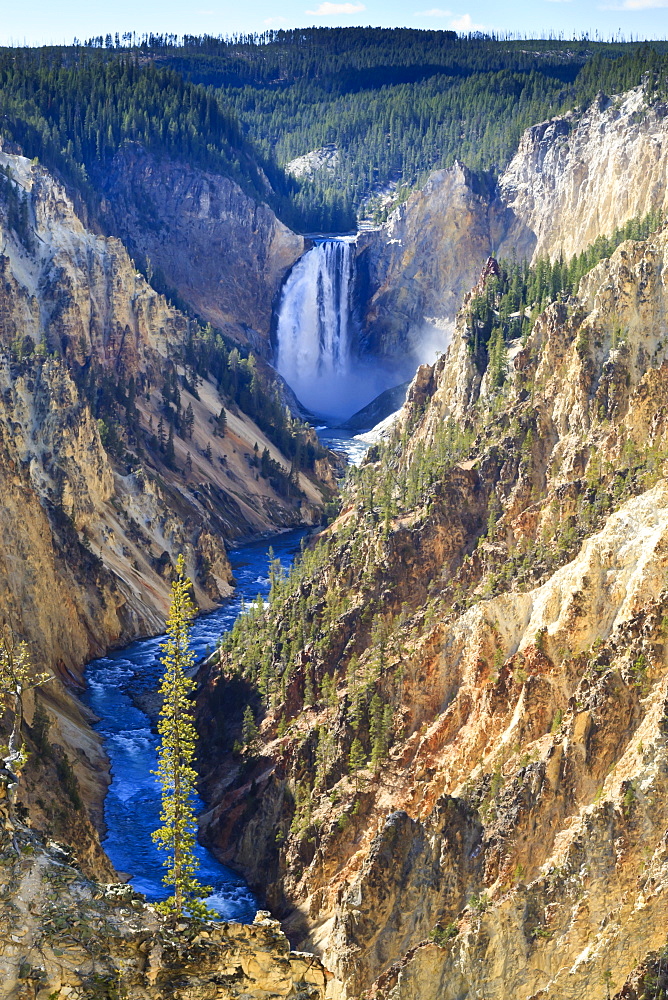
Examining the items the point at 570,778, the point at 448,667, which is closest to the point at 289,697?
the point at 448,667

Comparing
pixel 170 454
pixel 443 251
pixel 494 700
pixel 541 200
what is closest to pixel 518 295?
pixel 170 454

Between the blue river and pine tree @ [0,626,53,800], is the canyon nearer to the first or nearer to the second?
the blue river

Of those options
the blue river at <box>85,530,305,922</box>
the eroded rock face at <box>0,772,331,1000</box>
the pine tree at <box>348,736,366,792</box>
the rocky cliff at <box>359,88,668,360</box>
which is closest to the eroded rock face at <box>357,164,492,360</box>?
the rocky cliff at <box>359,88,668,360</box>

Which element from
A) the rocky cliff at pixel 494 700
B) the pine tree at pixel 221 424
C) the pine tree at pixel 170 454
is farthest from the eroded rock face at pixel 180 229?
the rocky cliff at pixel 494 700

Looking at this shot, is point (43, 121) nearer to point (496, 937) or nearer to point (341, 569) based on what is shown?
point (341, 569)

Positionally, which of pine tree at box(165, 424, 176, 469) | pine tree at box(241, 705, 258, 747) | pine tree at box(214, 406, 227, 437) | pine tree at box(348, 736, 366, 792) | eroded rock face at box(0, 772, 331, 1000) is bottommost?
pine tree at box(214, 406, 227, 437)

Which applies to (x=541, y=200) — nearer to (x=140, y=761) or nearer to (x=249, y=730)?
(x=140, y=761)
